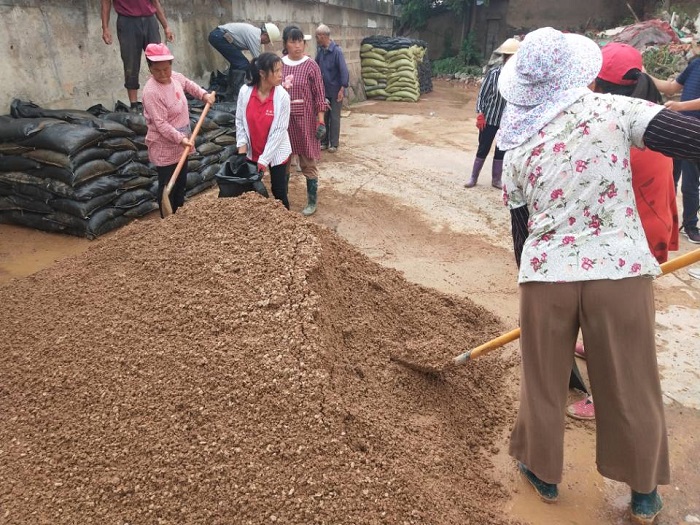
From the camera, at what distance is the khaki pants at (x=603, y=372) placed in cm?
164

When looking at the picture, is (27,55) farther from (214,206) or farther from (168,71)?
(214,206)

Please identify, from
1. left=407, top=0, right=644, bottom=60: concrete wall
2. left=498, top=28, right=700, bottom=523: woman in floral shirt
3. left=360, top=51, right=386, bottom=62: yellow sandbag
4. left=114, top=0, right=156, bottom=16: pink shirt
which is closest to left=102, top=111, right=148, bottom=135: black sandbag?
left=114, top=0, right=156, bottom=16: pink shirt

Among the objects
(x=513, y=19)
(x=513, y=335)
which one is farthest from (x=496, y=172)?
(x=513, y=19)

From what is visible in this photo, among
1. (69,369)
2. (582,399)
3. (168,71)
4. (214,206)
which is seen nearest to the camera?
(69,369)

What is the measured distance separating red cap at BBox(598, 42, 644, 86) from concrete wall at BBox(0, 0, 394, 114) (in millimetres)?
4529

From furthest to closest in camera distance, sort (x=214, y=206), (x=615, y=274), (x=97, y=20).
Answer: (x=97, y=20), (x=214, y=206), (x=615, y=274)

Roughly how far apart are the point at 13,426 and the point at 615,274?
7.43 ft

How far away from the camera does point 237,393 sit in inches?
76.9

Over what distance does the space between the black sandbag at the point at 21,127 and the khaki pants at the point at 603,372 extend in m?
3.80

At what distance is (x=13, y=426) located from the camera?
2051mm

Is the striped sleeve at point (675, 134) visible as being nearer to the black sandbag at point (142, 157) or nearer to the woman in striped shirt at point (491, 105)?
the woman in striped shirt at point (491, 105)

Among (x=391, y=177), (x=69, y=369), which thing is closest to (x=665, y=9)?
(x=391, y=177)

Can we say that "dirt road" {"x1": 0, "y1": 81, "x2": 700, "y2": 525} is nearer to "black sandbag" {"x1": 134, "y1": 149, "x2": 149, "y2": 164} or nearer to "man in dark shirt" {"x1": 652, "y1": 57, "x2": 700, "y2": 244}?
"man in dark shirt" {"x1": 652, "y1": 57, "x2": 700, "y2": 244}

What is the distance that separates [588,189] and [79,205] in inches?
145
